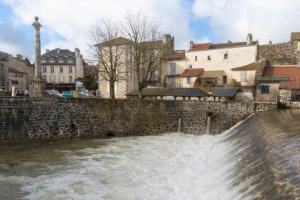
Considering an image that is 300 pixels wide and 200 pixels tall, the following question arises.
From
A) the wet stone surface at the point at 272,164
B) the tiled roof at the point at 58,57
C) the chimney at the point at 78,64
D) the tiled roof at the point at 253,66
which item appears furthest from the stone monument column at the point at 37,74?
the tiled roof at the point at 58,57

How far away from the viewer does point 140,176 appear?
35.8 ft

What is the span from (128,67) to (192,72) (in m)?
8.91

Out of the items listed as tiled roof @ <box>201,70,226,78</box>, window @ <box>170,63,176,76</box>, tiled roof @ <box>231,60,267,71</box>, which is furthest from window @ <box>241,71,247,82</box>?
window @ <box>170,63,176,76</box>

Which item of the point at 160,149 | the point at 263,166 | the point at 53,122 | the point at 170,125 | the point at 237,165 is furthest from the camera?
the point at 170,125

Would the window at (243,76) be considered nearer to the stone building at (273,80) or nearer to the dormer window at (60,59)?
the stone building at (273,80)

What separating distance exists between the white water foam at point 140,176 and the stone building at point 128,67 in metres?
14.8

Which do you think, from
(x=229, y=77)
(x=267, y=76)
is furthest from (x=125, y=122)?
(x=229, y=77)

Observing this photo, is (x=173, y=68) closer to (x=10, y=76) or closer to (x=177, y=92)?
(x=177, y=92)

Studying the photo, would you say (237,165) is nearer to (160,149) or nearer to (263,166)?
(263,166)

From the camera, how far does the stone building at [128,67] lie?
31.1 meters

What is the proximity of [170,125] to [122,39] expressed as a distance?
536 inches

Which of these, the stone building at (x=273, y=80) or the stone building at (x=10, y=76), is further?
the stone building at (x=10, y=76)

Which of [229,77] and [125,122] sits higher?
[229,77]

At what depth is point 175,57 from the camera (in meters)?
42.7
